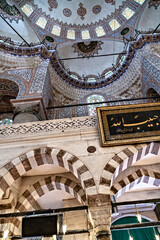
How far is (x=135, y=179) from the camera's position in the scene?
14.4 ft

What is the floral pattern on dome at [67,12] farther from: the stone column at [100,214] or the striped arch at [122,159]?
the stone column at [100,214]

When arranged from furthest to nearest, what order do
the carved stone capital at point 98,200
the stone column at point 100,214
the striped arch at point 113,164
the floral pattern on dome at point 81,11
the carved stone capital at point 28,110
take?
1. the floral pattern on dome at point 81,11
2. the carved stone capital at point 28,110
3. the striped arch at point 113,164
4. the carved stone capital at point 98,200
5. the stone column at point 100,214

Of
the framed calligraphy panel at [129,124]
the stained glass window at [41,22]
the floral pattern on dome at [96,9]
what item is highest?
the floral pattern on dome at [96,9]

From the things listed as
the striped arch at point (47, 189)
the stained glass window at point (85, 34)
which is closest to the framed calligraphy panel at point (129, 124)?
the striped arch at point (47, 189)

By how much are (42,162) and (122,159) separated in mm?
1521

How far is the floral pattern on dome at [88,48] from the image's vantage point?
11312 mm

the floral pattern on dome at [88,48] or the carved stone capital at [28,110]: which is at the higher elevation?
the floral pattern on dome at [88,48]

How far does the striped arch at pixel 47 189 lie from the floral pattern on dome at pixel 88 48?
8.61 m

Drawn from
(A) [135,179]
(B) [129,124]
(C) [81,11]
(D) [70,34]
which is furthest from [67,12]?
(A) [135,179]

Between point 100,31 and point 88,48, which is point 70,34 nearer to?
point 88,48

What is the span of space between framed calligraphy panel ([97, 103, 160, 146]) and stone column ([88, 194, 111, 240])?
1014 mm

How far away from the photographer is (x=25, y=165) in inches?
143

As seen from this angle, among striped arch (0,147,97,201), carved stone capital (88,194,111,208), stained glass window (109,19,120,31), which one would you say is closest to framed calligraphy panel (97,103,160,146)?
striped arch (0,147,97,201)

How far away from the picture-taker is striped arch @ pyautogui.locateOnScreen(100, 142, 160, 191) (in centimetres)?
323
